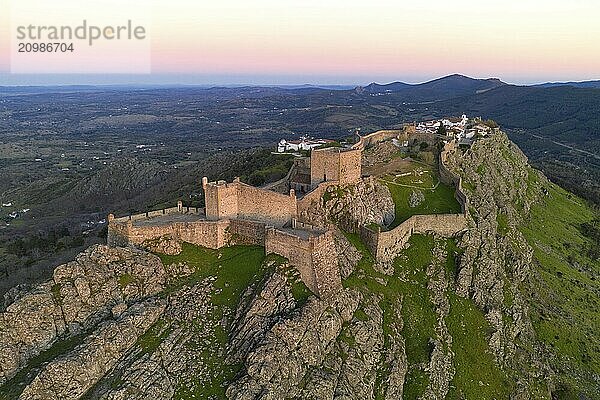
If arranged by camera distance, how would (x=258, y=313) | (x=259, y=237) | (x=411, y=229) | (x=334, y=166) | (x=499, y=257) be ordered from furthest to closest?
(x=499, y=257) → (x=411, y=229) → (x=334, y=166) → (x=259, y=237) → (x=258, y=313)

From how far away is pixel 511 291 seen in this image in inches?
2525

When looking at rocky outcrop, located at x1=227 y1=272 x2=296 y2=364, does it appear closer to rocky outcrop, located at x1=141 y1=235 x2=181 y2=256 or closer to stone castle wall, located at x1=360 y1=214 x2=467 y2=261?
rocky outcrop, located at x1=141 y1=235 x2=181 y2=256

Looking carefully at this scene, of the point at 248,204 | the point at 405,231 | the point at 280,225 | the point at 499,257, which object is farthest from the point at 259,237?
the point at 499,257

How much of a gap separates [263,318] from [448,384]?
64.4ft

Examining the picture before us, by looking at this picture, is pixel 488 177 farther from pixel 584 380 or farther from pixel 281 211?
pixel 281 211

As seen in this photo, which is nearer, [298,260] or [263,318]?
[263,318]

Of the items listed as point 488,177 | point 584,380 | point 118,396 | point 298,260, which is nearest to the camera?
point 118,396

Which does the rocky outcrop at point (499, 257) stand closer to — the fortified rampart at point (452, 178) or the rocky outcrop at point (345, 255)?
the fortified rampart at point (452, 178)

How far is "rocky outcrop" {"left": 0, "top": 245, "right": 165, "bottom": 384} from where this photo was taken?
130 ft

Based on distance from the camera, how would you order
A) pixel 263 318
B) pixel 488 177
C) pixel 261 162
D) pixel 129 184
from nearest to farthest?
pixel 263 318, pixel 488 177, pixel 261 162, pixel 129 184

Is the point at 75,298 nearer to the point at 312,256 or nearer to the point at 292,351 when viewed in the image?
the point at 292,351

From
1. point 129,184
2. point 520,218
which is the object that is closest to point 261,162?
point 520,218

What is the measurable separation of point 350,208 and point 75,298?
90.4ft

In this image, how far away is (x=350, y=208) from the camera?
5484 centimetres
